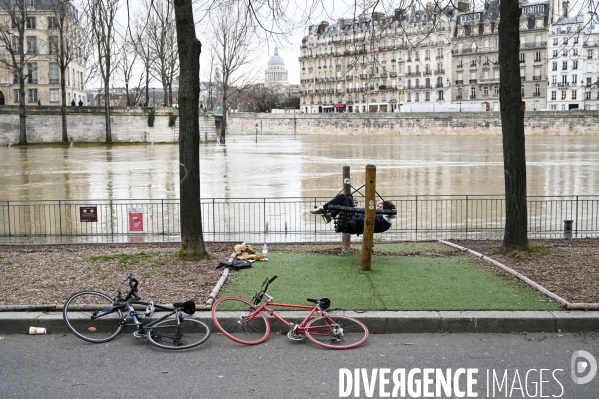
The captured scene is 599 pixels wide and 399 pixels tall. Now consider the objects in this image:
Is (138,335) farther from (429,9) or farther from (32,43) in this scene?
(32,43)

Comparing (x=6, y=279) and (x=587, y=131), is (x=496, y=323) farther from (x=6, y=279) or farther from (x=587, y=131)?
(x=587, y=131)

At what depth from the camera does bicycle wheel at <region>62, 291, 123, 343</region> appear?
7.86 meters

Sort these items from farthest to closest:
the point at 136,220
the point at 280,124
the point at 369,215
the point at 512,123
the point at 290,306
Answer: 1. the point at 280,124
2. the point at 136,220
3. the point at 512,123
4. the point at 369,215
5. the point at 290,306

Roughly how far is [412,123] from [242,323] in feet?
291

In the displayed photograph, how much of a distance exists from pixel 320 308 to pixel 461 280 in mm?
2831

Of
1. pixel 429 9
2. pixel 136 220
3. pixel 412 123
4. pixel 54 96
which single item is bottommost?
pixel 136 220

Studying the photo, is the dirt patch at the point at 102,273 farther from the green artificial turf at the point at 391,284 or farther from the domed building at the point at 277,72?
the domed building at the point at 277,72

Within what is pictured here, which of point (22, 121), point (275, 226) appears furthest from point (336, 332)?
point (22, 121)

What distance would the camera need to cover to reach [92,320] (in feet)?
26.2

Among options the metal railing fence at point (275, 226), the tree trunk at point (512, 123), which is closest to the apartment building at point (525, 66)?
the metal railing fence at point (275, 226)

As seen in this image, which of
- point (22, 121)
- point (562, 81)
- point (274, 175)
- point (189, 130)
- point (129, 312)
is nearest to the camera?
point (129, 312)

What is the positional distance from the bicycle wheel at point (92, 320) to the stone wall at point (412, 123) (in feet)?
274

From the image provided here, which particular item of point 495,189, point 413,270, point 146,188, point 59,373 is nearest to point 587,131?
point 495,189

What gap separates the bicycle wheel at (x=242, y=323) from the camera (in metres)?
7.71
